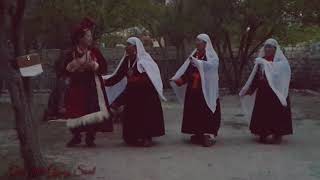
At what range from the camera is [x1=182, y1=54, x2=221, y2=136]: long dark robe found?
432 inches

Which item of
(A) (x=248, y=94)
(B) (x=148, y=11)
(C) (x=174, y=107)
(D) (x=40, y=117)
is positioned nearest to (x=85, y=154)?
(A) (x=248, y=94)

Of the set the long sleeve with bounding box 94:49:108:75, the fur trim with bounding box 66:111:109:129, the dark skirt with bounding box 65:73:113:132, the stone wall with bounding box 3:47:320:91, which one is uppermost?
the long sleeve with bounding box 94:49:108:75

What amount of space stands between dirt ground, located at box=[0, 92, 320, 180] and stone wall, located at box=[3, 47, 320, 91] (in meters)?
11.3

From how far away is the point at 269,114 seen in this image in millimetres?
11094

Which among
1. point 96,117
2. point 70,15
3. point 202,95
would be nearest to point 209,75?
point 202,95

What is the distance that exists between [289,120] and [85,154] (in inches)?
132

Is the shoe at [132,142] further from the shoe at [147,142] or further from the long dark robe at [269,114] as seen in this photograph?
the long dark robe at [269,114]

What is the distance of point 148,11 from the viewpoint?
21641 mm

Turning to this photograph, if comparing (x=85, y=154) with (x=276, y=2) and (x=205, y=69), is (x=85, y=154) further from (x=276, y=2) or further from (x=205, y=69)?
(x=276, y=2)

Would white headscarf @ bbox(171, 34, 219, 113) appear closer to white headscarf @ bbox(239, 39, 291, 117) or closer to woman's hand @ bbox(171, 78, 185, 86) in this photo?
woman's hand @ bbox(171, 78, 185, 86)

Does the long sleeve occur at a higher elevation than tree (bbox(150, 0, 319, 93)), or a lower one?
higher

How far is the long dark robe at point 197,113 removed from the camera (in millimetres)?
10969

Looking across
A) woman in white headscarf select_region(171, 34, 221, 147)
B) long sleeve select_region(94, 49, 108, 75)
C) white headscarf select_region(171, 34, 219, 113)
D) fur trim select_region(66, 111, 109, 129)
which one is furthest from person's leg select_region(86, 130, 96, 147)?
white headscarf select_region(171, 34, 219, 113)

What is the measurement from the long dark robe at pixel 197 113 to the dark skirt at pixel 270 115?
704 millimetres
